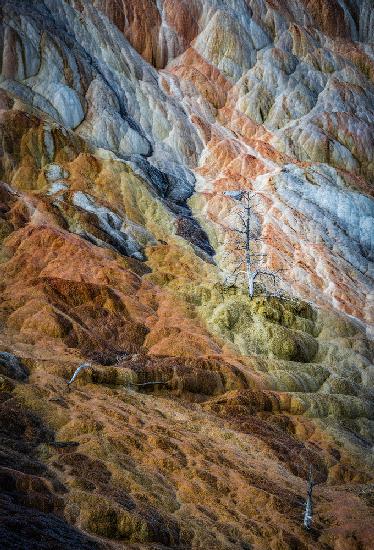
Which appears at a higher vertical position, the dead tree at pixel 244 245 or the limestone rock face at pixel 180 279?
the limestone rock face at pixel 180 279

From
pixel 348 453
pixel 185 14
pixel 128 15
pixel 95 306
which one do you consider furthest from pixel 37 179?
pixel 185 14

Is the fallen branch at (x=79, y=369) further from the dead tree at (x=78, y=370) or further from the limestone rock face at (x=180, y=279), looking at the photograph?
the limestone rock face at (x=180, y=279)

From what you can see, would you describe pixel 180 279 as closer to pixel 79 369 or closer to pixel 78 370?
pixel 79 369

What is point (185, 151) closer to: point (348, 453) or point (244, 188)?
point (244, 188)

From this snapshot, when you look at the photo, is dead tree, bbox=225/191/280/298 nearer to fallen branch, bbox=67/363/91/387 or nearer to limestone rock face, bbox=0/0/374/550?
limestone rock face, bbox=0/0/374/550

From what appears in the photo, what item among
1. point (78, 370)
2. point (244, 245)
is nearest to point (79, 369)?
point (78, 370)

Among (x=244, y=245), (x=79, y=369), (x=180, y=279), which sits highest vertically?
(x=79, y=369)

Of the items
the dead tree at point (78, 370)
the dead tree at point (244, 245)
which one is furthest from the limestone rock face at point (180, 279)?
the dead tree at point (244, 245)

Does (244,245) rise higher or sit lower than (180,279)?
higher
